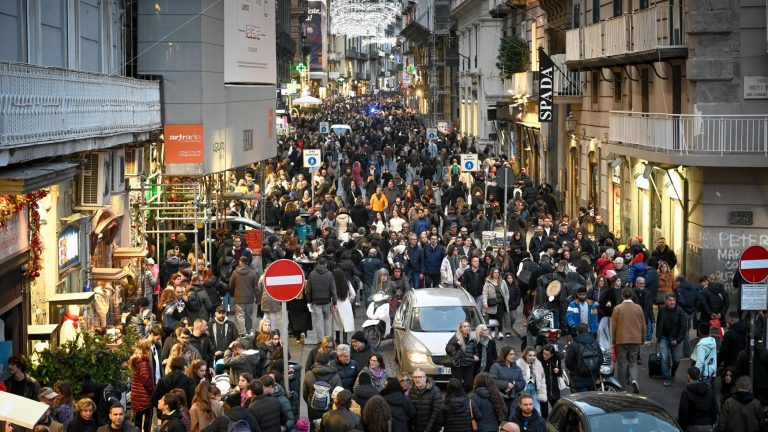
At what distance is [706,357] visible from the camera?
17406 mm

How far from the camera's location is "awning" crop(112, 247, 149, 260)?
23.6 m

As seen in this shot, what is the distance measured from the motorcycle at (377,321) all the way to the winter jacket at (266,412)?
8290 mm

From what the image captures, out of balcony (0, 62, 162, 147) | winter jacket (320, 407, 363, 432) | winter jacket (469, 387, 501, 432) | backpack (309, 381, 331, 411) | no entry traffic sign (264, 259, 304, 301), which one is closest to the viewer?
winter jacket (320, 407, 363, 432)

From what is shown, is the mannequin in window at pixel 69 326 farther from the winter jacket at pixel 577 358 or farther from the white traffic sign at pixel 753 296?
the white traffic sign at pixel 753 296

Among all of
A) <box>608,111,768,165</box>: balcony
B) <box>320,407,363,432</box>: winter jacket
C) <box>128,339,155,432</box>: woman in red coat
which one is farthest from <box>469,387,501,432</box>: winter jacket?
<box>608,111,768,165</box>: balcony

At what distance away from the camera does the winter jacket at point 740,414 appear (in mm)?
13766

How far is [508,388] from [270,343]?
3247 millimetres

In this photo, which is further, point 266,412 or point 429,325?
point 429,325

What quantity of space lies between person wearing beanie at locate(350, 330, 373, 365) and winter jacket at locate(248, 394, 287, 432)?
2.91 meters

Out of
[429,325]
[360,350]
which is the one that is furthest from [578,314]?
[360,350]

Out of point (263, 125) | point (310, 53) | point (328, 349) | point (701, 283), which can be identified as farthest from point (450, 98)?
point (328, 349)

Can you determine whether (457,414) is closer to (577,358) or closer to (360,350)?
(360,350)

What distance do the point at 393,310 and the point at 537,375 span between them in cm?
714

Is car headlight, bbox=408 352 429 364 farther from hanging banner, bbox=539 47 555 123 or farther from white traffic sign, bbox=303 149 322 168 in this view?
hanging banner, bbox=539 47 555 123
